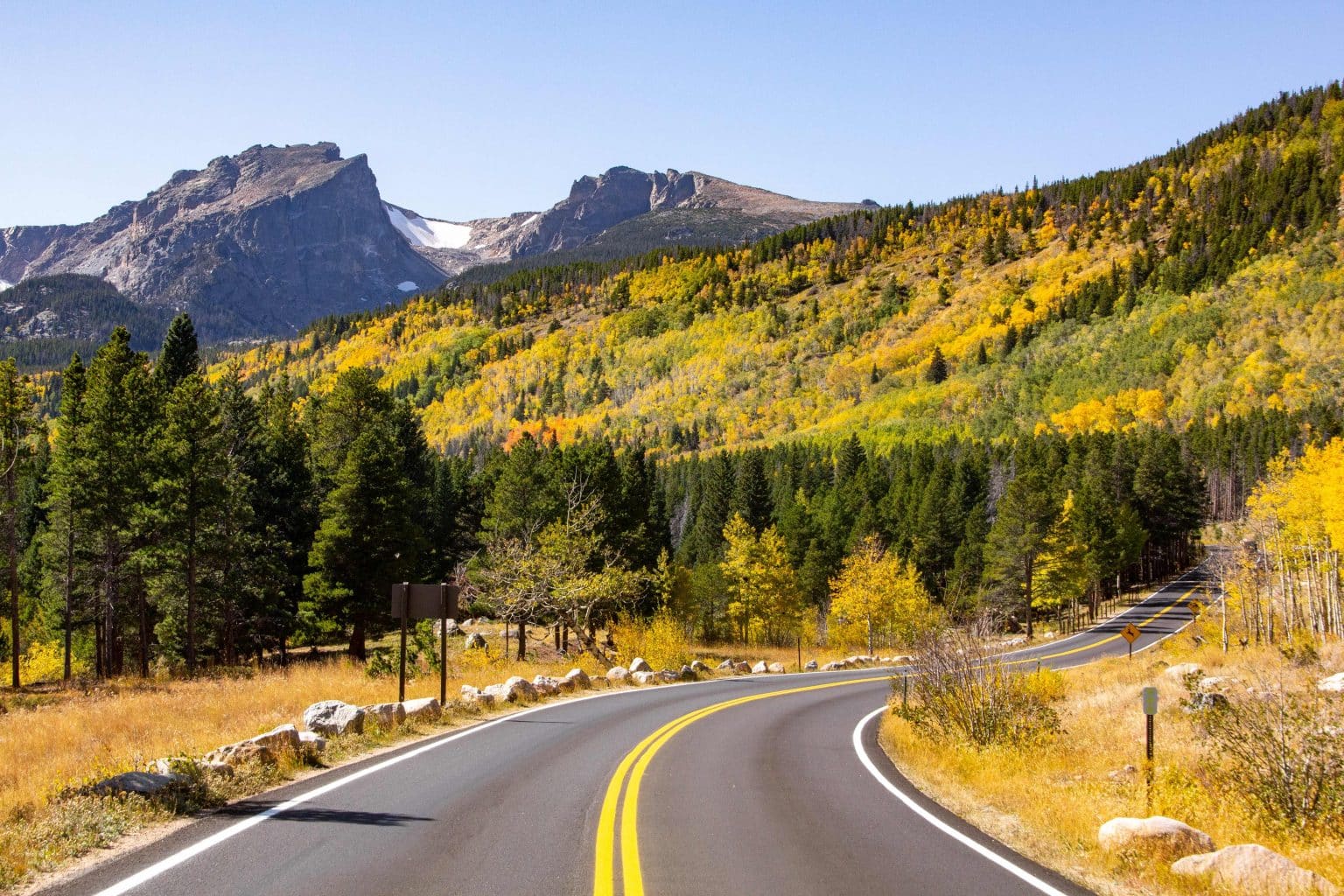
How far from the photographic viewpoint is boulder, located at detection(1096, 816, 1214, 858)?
26.1 feet

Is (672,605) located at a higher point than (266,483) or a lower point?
lower

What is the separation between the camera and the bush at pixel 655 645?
36312 millimetres

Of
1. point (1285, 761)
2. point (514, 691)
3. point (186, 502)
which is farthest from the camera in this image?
point (186, 502)

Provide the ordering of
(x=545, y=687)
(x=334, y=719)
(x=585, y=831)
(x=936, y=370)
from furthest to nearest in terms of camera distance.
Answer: (x=936, y=370) → (x=545, y=687) → (x=334, y=719) → (x=585, y=831)

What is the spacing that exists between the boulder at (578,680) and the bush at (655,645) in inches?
353

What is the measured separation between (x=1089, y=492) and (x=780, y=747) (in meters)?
78.1

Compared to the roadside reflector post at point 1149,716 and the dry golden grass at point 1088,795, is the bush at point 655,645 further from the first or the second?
the roadside reflector post at point 1149,716

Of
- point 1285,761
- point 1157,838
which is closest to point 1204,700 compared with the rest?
point 1285,761

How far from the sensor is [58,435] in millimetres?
36906

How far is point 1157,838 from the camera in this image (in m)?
8.04

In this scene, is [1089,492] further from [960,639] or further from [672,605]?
[960,639]

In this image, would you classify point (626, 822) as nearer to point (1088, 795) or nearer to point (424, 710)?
point (1088, 795)

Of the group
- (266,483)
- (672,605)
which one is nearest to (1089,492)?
(672,605)

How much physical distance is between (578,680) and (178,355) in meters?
40.1
